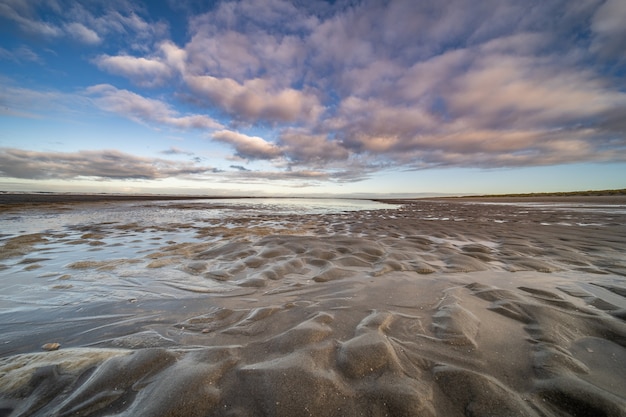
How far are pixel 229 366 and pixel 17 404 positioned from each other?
59.7 inches

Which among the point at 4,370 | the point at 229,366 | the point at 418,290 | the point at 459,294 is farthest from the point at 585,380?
the point at 4,370

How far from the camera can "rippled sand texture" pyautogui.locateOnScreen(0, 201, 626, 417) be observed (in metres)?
1.80

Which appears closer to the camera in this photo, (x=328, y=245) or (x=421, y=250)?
(x=421, y=250)

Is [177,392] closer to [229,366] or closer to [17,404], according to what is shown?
[229,366]

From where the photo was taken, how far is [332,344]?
2.53 meters

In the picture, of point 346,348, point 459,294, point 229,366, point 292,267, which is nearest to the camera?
point 229,366

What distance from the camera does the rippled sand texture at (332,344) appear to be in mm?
1796

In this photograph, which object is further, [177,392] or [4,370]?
[4,370]

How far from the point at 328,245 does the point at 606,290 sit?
567 centimetres

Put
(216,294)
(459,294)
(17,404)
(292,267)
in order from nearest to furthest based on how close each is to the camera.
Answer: (17,404), (459,294), (216,294), (292,267)

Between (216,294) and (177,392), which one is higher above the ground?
(177,392)

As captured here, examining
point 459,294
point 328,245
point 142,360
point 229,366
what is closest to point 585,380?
point 459,294

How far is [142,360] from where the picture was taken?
7.37 feet

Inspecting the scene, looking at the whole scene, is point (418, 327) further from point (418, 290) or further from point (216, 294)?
point (216, 294)
